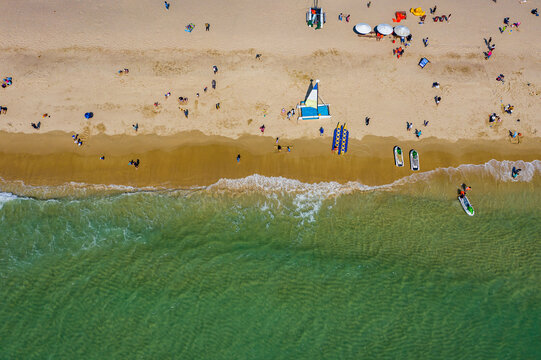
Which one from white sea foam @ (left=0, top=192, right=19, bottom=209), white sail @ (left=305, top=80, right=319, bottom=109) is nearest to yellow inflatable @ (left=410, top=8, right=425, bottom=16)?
white sail @ (left=305, top=80, right=319, bottom=109)

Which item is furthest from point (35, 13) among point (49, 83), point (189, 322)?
point (189, 322)

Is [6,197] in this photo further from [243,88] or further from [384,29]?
[384,29]

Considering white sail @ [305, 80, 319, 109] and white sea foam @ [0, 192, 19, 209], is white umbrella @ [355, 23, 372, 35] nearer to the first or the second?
white sail @ [305, 80, 319, 109]

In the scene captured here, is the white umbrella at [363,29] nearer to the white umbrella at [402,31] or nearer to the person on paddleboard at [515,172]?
the white umbrella at [402,31]

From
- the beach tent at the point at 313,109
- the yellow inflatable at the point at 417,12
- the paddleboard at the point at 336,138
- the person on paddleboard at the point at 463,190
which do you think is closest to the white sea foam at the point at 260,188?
the person on paddleboard at the point at 463,190

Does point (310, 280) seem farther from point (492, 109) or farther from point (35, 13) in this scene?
point (35, 13)
